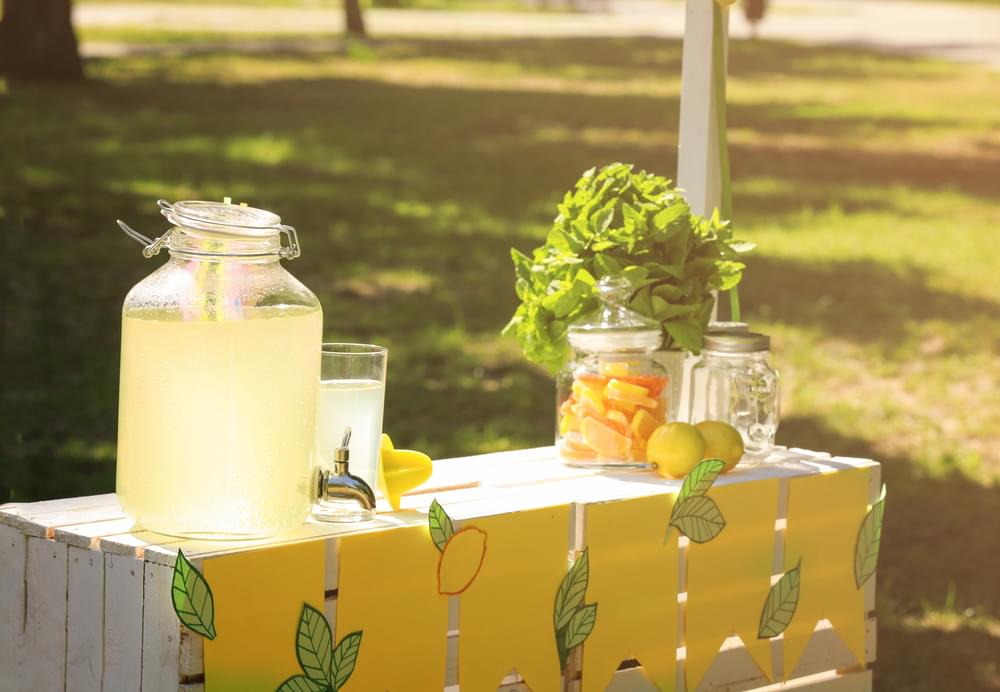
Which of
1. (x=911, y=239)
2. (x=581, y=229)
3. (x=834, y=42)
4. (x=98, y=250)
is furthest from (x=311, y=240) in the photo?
(x=834, y=42)

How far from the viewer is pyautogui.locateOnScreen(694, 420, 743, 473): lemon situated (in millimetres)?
2355

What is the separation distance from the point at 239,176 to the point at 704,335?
24.0 feet

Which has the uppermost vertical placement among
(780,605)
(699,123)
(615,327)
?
(699,123)

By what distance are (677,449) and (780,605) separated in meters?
0.33

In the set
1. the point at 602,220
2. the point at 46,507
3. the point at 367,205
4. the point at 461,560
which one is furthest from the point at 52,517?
the point at 367,205

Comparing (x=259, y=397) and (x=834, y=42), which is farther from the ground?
(x=834, y=42)

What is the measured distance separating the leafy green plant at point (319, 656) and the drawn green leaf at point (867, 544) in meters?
0.96

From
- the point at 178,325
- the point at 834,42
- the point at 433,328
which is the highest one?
the point at 834,42

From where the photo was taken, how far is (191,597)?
1.77m

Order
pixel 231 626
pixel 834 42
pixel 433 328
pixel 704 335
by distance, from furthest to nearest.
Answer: pixel 834 42, pixel 433 328, pixel 704 335, pixel 231 626

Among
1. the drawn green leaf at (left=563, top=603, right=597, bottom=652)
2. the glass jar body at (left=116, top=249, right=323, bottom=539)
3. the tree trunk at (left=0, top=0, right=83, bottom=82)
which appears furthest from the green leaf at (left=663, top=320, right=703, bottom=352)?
the tree trunk at (left=0, top=0, right=83, bottom=82)

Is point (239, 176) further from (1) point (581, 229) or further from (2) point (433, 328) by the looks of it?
(1) point (581, 229)

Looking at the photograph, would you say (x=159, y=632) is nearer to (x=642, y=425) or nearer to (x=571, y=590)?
(x=571, y=590)

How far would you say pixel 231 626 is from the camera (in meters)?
1.83
